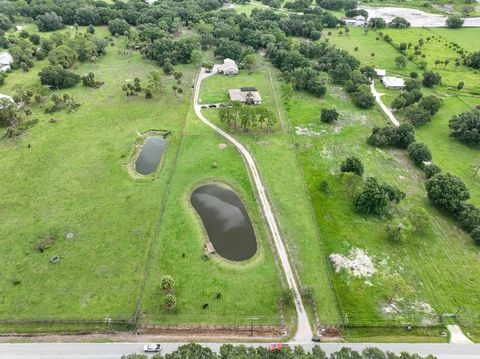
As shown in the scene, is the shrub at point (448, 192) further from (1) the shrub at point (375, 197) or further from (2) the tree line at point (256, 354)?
(2) the tree line at point (256, 354)

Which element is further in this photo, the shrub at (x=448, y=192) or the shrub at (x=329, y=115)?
the shrub at (x=329, y=115)

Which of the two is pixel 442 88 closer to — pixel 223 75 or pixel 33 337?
pixel 223 75

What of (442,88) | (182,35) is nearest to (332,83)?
(442,88)

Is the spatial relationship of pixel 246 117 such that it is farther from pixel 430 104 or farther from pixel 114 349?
pixel 114 349

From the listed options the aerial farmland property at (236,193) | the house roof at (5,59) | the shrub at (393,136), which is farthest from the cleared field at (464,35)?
the house roof at (5,59)

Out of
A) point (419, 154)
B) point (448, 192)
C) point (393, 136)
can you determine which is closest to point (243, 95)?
point (393, 136)

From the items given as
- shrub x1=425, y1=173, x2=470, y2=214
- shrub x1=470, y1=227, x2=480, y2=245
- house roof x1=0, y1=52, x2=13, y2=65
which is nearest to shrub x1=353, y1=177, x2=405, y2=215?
shrub x1=425, y1=173, x2=470, y2=214

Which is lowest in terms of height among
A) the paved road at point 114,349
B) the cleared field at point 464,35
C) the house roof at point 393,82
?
the paved road at point 114,349
